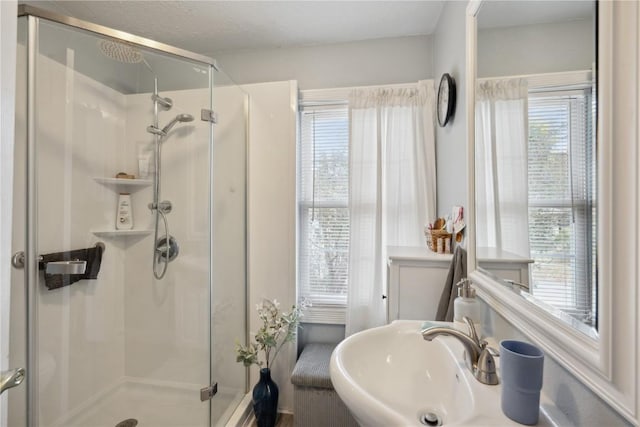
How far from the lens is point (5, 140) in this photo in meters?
0.60

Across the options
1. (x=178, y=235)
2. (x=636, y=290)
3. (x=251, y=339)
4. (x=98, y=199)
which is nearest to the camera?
(x=636, y=290)

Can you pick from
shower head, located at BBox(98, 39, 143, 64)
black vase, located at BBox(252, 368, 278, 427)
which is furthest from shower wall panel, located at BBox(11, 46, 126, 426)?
black vase, located at BBox(252, 368, 278, 427)

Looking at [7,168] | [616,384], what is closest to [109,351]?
[7,168]

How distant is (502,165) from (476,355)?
0.58 m

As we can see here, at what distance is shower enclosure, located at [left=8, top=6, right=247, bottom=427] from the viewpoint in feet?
4.49

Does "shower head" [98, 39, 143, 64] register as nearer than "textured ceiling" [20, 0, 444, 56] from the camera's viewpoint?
Yes

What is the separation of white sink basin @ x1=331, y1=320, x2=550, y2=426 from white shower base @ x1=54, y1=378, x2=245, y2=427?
1211 millimetres

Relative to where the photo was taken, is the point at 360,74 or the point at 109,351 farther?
the point at 360,74

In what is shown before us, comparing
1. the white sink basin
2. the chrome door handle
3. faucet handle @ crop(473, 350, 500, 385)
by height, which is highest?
the chrome door handle

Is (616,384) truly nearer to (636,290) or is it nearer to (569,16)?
(636,290)

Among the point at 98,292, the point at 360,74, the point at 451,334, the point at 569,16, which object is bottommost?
the point at 98,292

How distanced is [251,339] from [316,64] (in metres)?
1.97

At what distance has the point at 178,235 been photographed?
5.80ft

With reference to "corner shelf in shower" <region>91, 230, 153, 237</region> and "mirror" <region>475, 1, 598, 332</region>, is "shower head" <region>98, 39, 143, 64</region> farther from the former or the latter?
"mirror" <region>475, 1, 598, 332</region>
